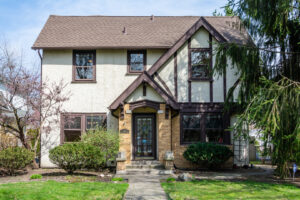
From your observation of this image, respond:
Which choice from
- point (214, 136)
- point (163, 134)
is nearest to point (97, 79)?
point (163, 134)

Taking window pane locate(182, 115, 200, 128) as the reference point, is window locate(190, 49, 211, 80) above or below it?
above

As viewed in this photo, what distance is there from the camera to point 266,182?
11.3 meters

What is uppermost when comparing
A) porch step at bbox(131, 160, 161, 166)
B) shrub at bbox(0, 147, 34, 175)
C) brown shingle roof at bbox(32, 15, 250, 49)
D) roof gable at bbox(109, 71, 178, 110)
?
brown shingle roof at bbox(32, 15, 250, 49)

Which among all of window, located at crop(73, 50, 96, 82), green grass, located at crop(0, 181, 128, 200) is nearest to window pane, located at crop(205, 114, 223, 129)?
window, located at crop(73, 50, 96, 82)

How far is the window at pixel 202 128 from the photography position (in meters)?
15.9

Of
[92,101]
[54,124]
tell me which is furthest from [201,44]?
[54,124]

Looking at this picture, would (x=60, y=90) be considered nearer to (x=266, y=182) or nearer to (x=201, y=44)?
(x=201, y=44)

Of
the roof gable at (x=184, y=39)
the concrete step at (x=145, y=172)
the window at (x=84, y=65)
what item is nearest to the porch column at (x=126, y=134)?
the concrete step at (x=145, y=172)

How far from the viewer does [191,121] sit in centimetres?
1591

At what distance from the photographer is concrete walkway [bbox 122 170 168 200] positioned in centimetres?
872

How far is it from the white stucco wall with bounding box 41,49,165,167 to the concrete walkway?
4375 mm

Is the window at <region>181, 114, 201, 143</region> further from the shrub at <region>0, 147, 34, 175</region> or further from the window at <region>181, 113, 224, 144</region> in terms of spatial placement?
the shrub at <region>0, 147, 34, 175</region>

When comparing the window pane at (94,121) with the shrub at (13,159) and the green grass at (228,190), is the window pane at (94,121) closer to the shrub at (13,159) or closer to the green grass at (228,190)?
the shrub at (13,159)

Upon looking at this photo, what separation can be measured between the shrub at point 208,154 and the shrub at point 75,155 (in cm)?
438
